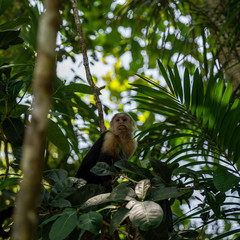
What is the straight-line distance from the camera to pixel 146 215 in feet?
4.20

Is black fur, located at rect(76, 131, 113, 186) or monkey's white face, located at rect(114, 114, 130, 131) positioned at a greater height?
monkey's white face, located at rect(114, 114, 130, 131)

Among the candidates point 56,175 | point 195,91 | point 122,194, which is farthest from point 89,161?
point 122,194

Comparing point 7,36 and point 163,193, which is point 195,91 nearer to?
point 163,193

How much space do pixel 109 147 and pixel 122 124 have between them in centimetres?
44

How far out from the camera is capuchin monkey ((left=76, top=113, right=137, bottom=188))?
3.27 m

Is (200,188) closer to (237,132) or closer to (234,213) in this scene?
(234,213)

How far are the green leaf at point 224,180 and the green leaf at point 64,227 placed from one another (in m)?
0.64

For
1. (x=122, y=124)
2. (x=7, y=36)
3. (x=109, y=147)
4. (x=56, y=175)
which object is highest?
(x=7, y=36)

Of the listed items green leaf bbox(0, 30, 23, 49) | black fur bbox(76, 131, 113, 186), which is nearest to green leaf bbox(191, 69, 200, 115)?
green leaf bbox(0, 30, 23, 49)

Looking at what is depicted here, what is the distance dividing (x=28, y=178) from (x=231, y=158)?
175 centimetres

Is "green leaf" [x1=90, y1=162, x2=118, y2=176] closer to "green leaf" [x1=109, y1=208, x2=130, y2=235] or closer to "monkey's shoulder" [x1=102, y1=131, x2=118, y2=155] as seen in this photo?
"green leaf" [x1=109, y1=208, x2=130, y2=235]

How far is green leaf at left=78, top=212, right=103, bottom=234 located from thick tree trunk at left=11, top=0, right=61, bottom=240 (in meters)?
0.91

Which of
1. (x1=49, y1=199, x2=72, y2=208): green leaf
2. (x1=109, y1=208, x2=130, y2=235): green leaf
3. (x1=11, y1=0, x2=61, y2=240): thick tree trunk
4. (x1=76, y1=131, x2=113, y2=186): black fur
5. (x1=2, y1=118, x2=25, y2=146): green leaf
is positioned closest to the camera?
(x1=11, y1=0, x2=61, y2=240): thick tree trunk

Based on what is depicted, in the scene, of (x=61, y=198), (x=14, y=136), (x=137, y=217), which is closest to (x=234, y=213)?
(x=137, y=217)
